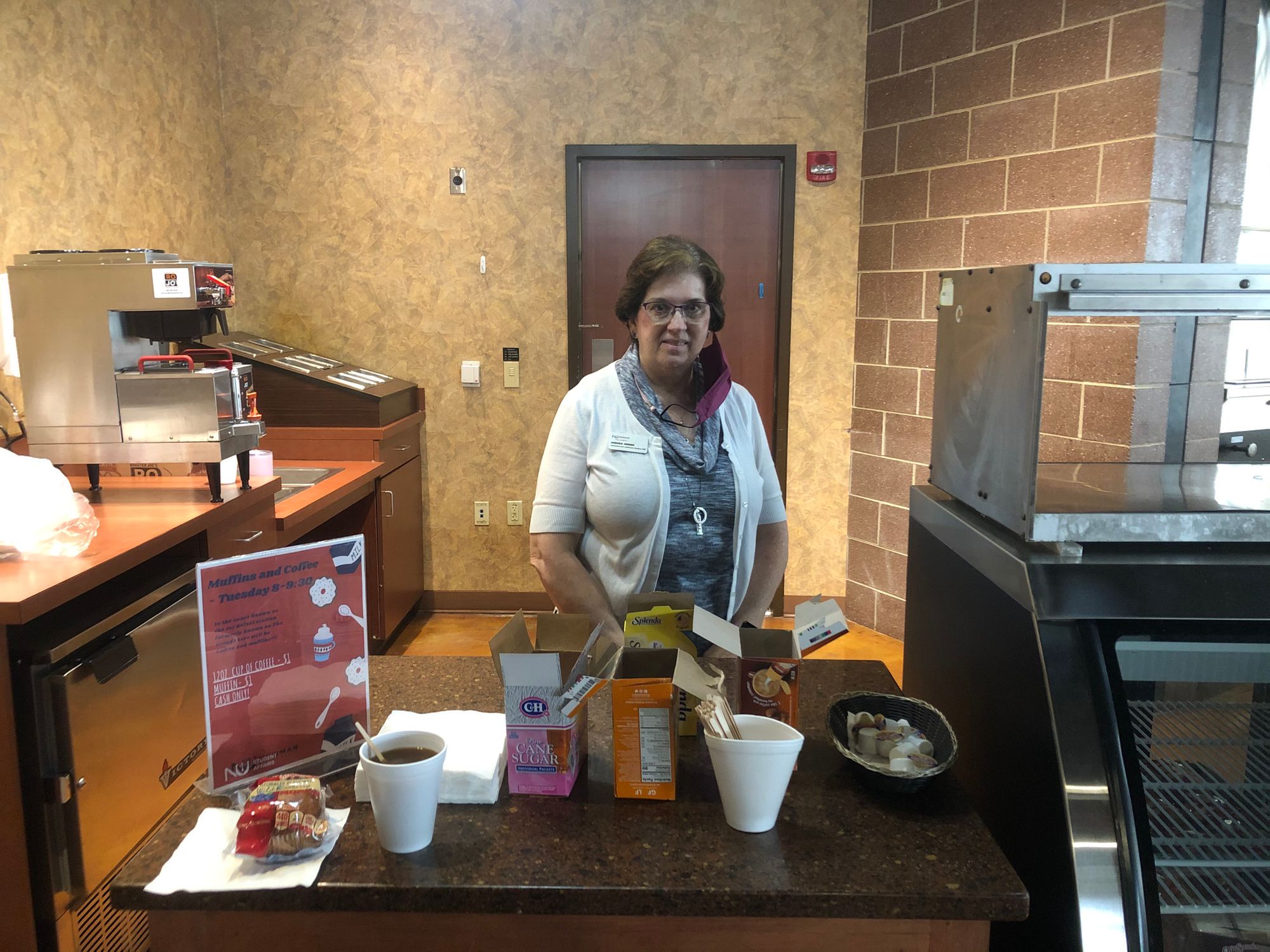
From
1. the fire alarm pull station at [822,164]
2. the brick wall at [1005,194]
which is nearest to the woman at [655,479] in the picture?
the brick wall at [1005,194]

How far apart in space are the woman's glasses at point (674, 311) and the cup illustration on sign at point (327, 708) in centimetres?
107

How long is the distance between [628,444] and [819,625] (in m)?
0.77

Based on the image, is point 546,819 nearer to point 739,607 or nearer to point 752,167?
point 739,607

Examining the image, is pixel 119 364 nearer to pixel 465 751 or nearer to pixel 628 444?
pixel 628 444

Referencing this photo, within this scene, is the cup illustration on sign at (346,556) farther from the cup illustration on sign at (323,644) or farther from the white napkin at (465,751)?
the white napkin at (465,751)

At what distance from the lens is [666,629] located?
47.3 inches

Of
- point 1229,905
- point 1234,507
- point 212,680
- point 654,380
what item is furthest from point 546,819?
point 654,380

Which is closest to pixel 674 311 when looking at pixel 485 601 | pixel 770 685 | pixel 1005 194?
pixel 770 685

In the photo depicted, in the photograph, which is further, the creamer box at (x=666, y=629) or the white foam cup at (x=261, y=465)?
the white foam cup at (x=261, y=465)

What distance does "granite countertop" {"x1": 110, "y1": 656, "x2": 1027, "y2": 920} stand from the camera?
93 cm

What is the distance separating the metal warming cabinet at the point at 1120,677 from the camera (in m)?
0.98

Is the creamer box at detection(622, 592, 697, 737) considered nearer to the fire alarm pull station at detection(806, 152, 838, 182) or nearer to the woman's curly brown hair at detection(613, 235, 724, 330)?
the woman's curly brown hair at detection(613, 235, 724, 330)

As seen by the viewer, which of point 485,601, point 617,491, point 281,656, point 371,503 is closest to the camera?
point 281,656

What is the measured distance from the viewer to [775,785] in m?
1.00
